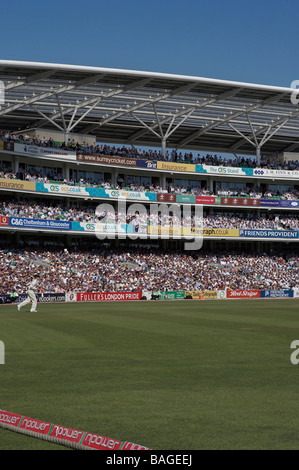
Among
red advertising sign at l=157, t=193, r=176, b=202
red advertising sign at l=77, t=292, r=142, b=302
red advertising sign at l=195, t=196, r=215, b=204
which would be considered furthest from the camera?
red advertising sign at l=195, t=196, r=215, b=204

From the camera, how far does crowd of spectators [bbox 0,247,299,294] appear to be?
49969mm

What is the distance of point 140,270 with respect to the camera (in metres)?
56.0

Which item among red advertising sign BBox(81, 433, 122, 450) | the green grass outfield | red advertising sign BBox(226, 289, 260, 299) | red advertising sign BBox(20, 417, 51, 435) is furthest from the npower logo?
red advertising sign BBox(226, 289, 260, 299)

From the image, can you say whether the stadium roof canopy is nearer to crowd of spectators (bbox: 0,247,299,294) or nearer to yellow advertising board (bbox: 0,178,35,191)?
yellow advertising board (bbox: 0,178,35,191)

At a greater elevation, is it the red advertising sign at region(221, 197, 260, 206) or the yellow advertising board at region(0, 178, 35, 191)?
the yellow advertising board at region(0, 178, 35, 191)

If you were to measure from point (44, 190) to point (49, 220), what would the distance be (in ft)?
9.93

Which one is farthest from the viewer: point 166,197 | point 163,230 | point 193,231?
point 166,197

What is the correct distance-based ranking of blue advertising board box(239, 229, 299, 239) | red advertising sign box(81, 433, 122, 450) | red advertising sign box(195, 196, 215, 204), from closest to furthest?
red advertising sign box(81, 433, 122, 450), red advertising sign box(195, 196, 215, 204), blue advertising board box(239, 229, 299, 239)

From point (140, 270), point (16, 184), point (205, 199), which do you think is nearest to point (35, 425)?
point (16, 184)

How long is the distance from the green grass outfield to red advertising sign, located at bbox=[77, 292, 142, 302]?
100.0 ft

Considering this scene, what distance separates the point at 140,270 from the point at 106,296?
6.23m

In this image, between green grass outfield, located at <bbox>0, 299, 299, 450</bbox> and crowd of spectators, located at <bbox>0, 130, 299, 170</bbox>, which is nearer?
green grass outfield, located at <bbox>0, 299, 299, 450</bbox>

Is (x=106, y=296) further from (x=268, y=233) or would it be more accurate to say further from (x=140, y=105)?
(x=268, y=233)

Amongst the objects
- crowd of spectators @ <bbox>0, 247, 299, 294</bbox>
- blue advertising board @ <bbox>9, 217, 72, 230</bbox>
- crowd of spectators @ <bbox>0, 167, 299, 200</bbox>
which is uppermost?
crowd of spectators @ <bbox>0, 167, 299, 200</bbox>
